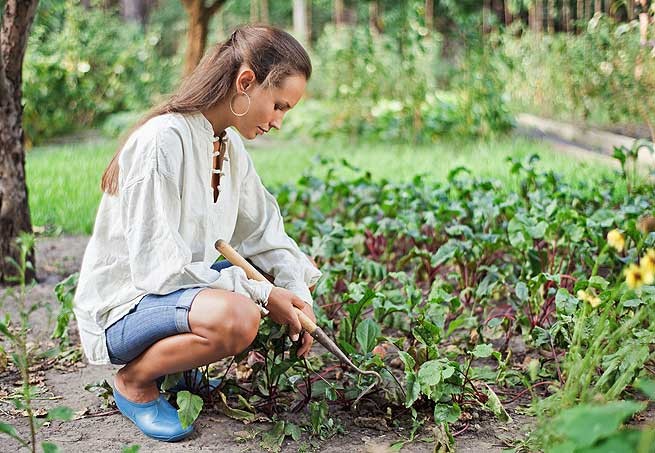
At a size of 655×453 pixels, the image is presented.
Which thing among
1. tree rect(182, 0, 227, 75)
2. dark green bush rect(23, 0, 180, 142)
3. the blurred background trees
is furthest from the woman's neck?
dark green bush rect(23, 0, 180, 142)

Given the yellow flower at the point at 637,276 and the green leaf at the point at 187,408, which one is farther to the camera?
the green leaf at the point at 187,408

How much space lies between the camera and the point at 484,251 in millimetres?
3342

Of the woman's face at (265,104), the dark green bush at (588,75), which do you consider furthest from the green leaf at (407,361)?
the dark green bush at (588,75)

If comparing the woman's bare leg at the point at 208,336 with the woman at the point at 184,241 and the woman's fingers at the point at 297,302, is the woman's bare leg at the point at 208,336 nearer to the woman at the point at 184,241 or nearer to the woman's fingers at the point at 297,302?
the woman at the point at 184,241

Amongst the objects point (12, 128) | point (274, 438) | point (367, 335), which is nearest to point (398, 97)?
point (12, 128)

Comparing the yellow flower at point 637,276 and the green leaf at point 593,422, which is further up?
the yellow flower at point 637,276

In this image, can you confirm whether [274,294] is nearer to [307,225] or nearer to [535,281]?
[535,281]

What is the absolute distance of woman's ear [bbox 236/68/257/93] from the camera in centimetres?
235

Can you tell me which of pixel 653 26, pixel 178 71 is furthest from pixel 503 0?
pixel 653 26

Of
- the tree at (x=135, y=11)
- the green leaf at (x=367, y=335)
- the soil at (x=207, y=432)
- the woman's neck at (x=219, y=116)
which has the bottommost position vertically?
the soil at (x=207, y=432)

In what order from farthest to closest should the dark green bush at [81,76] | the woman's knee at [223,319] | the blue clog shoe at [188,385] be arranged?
the dark green bush at [81,76] → the blue clog shoe at [188,385] → the woman's knee at [223,319]

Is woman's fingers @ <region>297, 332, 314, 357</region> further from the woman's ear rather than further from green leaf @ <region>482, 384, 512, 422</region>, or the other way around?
the woman's ear

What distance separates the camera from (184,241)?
2.27 metres

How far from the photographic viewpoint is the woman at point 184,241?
2.16 meters
